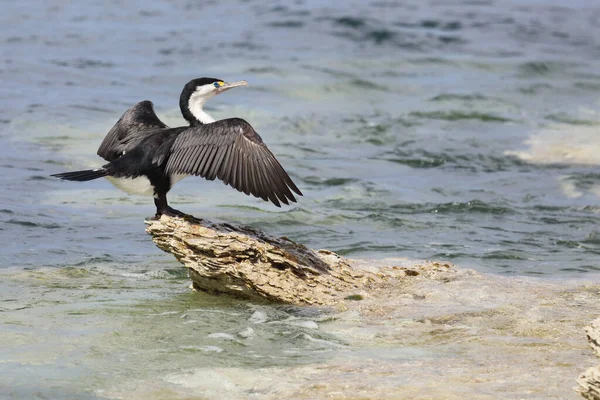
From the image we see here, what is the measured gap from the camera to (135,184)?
7301 mm

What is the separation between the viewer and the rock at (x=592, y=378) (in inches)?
173

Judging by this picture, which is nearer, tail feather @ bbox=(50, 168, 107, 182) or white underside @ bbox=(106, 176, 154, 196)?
tail feather @ bbox=(50, 168, 107, 182)

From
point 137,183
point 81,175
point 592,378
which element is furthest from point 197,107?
point 592,378

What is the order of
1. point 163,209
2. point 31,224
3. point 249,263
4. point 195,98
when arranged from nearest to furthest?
point 249,263 < point 163,209 < point 195,98 < point 31,224

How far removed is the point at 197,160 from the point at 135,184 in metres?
0.70

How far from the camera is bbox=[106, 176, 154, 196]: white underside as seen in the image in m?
7.25

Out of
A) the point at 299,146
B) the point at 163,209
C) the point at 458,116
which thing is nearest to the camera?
the point at 163,209

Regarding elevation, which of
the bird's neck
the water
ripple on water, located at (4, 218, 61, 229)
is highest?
the bird's neck

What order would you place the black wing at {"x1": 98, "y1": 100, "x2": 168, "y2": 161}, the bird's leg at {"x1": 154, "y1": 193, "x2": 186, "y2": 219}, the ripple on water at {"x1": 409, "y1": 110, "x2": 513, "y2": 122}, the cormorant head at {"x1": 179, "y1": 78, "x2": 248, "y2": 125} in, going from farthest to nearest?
the ripple on water at {"x1": 409, "y1": 110, "x2": 513, "y2": 122}
the black wing at {"x1": 98, "y1": 100, "x2": 168, "y2": 161}
the cormorant head at {"x1": 179, "y1": 78, "x2": 248, "y2": 125}
the bird's leg at {"x1": 154, "y1": 193, "x2": 186, "y2": 219}

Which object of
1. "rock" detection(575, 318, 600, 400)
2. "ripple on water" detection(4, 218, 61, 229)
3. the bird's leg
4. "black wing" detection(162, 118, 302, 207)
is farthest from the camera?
"ripple on water" detection(4, 218, 61, 229)

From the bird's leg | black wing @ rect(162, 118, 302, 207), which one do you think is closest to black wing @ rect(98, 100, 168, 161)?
the bird's leg

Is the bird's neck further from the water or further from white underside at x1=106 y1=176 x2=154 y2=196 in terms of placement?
the water

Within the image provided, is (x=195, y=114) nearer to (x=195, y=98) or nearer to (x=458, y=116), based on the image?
(x=195, y=98)

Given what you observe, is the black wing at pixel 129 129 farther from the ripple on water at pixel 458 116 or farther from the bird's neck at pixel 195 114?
the ripple on water at pixel 458 116
